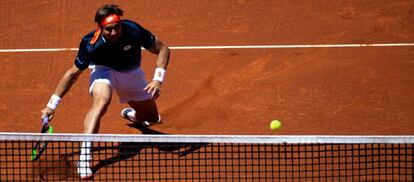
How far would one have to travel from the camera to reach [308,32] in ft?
37.8

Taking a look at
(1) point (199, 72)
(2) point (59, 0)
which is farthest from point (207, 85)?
(2) point (59, 0)

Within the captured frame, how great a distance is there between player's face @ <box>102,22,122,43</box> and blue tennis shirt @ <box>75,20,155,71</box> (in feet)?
0.41

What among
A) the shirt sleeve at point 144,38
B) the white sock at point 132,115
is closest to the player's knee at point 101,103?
the shirt sleeve at point 144,38

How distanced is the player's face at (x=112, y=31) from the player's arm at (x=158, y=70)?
20.2 inches

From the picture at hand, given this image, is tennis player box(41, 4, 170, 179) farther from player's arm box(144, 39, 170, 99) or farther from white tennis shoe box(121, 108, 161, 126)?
white tennis shoe box(121, 108, 161, 126)

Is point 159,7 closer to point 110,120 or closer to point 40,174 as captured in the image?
point 110,120

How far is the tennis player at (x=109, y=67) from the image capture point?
7676 millimetres

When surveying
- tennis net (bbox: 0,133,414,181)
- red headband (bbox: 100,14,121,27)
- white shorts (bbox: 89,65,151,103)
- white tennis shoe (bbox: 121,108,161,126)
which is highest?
red headband (bbox: 100,14,121,27)

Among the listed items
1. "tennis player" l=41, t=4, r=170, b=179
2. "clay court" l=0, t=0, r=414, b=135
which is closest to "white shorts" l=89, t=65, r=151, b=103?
"tennis player" l=41, t=4, r=170, b=179

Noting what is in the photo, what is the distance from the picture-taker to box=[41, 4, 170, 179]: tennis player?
302 inches

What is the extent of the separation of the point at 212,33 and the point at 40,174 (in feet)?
15.2

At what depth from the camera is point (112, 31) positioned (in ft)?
25.3

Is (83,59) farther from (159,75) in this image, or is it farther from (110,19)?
(159,75)

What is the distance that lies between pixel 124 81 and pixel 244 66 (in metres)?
2.74
